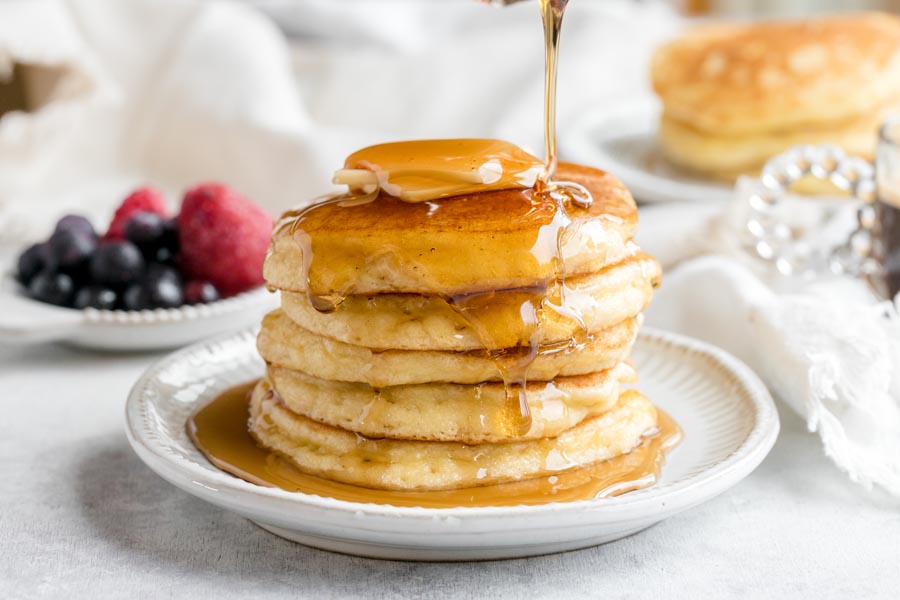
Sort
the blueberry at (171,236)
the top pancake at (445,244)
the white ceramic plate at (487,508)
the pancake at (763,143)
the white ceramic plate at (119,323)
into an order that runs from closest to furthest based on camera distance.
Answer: the white ceramic plate at (487,508) < the top pancake at (445,244) < the white ceramic plate at (119,323) < the blueberry at (171,236) < the pancake at (763,143)

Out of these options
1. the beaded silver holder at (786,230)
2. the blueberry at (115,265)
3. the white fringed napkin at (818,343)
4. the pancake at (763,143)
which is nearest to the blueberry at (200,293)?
the blueberry at (115,265)

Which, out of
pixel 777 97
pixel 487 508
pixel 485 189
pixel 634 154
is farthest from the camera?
pixel 634 154

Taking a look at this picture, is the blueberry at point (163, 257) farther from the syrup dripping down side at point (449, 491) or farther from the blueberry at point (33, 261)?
the syrup dripping down side at point (449, 491)

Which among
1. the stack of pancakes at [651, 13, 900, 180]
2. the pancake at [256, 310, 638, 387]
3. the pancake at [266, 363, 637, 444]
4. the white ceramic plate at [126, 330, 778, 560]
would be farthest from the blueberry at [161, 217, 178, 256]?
the stack of pancakes at [651, 13, 900, 180]

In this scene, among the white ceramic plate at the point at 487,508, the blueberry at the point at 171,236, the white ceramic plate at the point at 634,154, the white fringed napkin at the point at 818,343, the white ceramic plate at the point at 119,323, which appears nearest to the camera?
the white ceramic plate at the point at 487,508

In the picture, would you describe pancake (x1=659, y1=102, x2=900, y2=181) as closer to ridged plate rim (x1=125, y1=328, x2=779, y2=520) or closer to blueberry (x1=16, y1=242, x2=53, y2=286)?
ridged plate rim (x1=125, y1=328, x2=779, y2=520)

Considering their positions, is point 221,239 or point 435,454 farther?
point 221,239

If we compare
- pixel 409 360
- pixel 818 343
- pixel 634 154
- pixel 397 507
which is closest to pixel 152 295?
Answer: pixel 409 360

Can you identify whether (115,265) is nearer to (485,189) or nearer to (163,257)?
(163,257)
